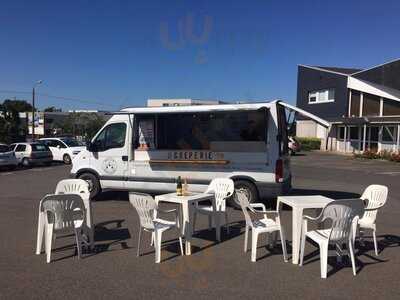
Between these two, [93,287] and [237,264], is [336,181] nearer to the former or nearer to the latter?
[237,264]

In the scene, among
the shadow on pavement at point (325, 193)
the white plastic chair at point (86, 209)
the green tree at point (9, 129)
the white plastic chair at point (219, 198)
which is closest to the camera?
the white plastic chair at point (86, 209)

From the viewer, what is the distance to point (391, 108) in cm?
3381

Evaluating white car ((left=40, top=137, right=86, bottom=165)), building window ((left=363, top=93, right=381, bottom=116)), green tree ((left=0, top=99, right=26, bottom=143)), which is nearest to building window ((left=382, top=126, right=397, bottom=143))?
building window ((left=363, top=93, right=381, bottom=116))

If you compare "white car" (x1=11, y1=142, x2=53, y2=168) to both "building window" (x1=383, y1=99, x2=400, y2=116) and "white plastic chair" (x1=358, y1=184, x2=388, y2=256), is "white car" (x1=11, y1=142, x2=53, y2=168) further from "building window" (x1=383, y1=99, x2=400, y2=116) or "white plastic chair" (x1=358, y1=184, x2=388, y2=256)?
"building window" (x1=383, y1=99, x2=400, y2=116)

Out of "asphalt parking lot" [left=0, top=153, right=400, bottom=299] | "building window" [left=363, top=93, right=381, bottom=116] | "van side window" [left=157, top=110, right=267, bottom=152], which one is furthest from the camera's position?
"building window" [left=363, top=93, right=381, bottom=116]

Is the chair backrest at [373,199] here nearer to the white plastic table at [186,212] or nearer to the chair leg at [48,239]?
the white plastic table at [186,212]

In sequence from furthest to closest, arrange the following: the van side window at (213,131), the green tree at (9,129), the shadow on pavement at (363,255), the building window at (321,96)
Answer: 1. the green tree at (9,129)
2. the building window at (321,96)
3. the van side window at (213,131)
4. the shadow on pavement at (363,255)

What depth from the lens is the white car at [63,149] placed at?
26930 millimetres

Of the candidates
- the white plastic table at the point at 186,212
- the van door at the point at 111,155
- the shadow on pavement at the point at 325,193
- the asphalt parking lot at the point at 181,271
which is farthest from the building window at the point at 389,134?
the white plastic table at the point at 186,212

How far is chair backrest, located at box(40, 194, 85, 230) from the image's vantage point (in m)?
6.04

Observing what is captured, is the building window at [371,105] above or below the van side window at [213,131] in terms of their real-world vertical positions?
above

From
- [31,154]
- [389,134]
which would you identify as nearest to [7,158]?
[31,154]

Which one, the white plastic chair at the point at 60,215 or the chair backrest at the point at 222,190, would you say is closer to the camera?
the white plastic chair at the point at 60,215

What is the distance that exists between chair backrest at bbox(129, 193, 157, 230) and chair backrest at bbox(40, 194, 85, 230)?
2.59 ft
